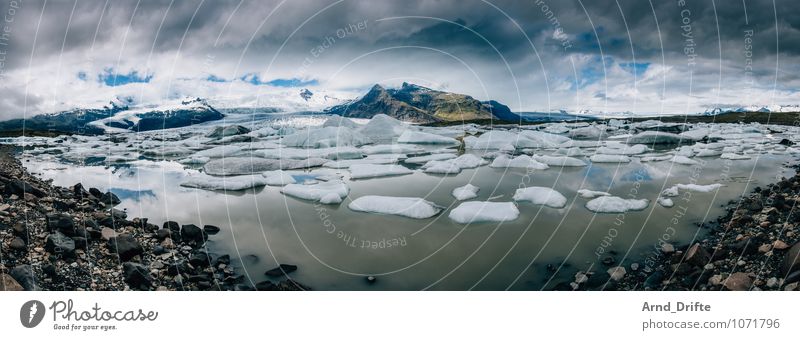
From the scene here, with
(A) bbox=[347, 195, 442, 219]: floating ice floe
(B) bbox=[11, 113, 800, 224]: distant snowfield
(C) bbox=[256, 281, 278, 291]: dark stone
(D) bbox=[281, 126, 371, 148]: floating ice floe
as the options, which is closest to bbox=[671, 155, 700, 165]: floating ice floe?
(B) bbox=[11, 113, 800, 224]: distant snowfield

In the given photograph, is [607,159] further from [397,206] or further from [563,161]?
[397,206]

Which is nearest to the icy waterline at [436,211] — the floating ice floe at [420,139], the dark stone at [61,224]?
the dark stone at [61,224]

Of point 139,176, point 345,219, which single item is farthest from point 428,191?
point 139,176

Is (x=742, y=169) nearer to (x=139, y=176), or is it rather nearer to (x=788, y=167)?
(x=788, y=167)

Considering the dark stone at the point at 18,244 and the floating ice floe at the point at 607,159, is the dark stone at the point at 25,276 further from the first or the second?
the floating ice floe at the point at 607,159

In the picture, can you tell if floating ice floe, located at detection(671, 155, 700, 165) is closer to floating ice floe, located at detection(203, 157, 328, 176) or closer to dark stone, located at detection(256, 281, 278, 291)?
floating ice floe, located at detection(203, 157, 328, 176)

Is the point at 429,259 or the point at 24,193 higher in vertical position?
the point at 24,193

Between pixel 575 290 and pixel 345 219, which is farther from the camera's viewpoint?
pixel 345 219

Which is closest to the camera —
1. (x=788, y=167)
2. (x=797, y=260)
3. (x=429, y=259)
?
(x=797, y=260)
